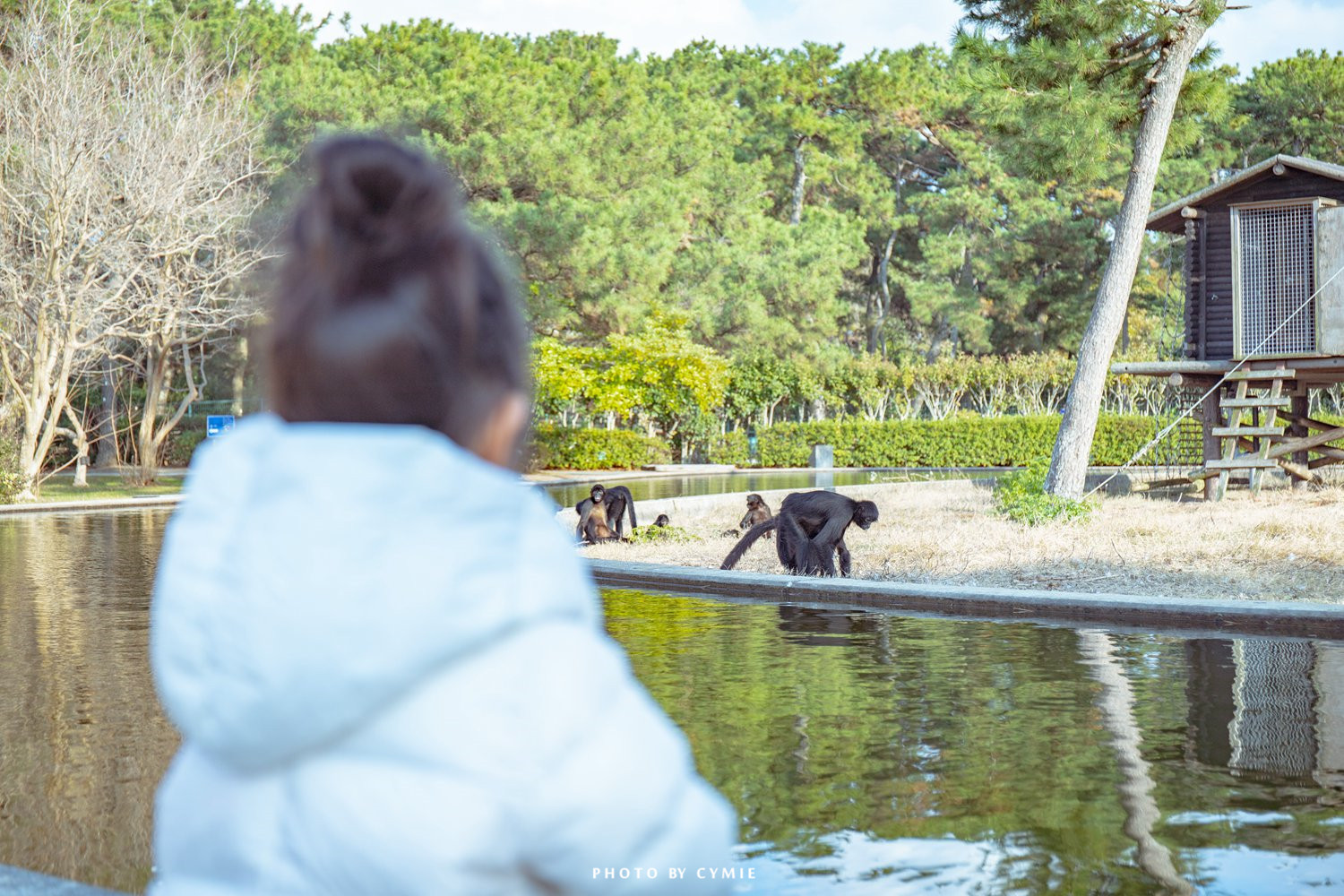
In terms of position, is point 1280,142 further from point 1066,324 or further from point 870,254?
point 870,254

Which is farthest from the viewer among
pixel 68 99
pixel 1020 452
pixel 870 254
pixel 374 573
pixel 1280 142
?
pixel 870 254

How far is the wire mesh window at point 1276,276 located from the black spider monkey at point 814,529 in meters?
11.5

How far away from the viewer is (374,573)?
1.28 metres

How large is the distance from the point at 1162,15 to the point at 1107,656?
11.4 metres

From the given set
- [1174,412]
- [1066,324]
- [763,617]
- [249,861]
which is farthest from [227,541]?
[1066,324]

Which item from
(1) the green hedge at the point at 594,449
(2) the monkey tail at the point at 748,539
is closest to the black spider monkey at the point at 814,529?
(2) the monkey tail at the point at 748,539

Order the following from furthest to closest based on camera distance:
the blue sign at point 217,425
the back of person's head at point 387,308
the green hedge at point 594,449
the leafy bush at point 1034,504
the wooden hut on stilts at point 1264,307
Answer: the green hedge at point 594,449 < the blue sign at point 217,425 < the wooden hut on stilts at point 1264,307 < the leafy bush at point 1034,504 < the back of person's head at point 387,308

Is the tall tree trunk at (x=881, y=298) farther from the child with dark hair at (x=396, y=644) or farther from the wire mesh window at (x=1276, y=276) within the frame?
the child with dark hair at (x=396, y=644)

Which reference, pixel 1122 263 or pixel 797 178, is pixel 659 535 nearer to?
pixel 1122 263

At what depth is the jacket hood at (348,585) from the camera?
1281mm

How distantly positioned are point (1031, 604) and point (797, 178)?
44.6m

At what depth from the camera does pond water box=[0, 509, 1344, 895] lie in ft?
14.9

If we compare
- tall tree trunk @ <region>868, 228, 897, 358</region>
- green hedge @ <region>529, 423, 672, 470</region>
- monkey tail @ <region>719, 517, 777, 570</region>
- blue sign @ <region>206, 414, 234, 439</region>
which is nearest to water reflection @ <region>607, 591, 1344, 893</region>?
monkey tail @ <region>719, 517, 777, 570</region>

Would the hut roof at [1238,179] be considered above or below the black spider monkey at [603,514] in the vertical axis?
above
